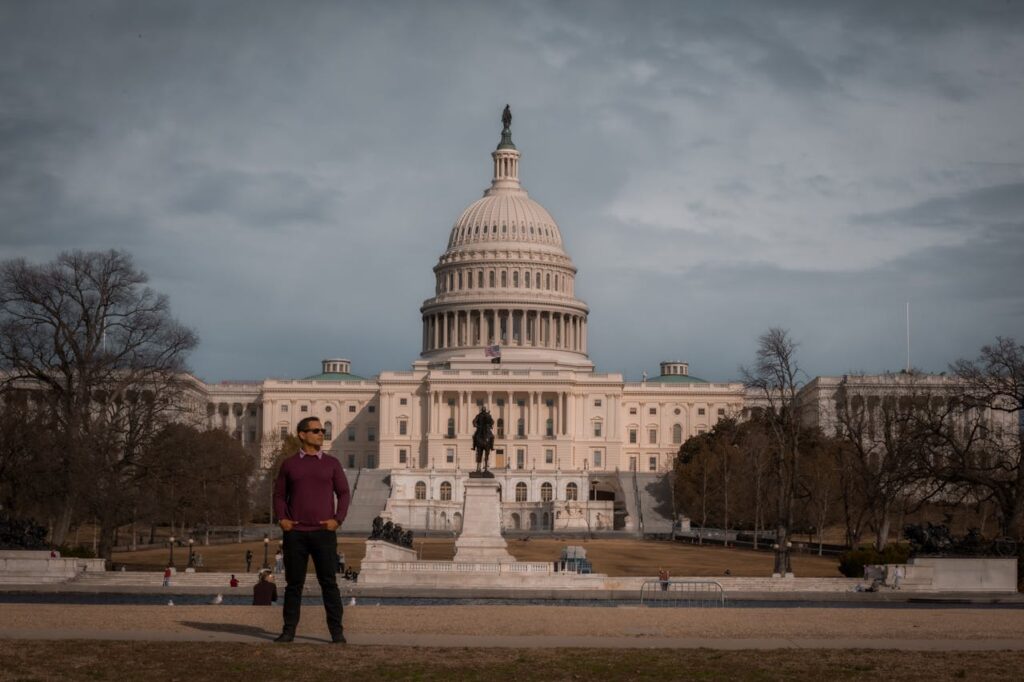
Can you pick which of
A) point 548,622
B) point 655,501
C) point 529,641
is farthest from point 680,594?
point 655,501

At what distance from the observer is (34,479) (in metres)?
64.9

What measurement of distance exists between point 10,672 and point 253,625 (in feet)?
22.4

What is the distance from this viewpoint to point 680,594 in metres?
A: 50.2

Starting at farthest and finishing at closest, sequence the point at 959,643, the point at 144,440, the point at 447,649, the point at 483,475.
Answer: the point at 144,440, the point at 483,475, the point at 959,643, the point at 447,649

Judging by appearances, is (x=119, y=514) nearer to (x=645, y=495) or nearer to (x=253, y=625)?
(x=253, y=625)

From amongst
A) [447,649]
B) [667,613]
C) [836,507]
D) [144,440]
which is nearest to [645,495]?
[836,507]

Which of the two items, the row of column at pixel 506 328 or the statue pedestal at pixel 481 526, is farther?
the row of column at pixel 506 328

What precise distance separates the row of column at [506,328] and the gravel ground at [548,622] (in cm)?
15337

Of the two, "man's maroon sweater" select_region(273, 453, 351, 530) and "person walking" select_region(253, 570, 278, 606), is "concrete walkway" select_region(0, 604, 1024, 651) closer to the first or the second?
"man's maroon sweater" select_region(273, 453, 351, 530)

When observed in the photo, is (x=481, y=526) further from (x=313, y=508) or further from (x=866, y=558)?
(x=313, y=508)

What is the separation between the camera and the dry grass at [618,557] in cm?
7062

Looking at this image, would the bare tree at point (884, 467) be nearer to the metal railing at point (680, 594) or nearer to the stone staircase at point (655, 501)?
the metal railing at point (680, 594)

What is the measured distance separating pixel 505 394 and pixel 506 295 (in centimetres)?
1710

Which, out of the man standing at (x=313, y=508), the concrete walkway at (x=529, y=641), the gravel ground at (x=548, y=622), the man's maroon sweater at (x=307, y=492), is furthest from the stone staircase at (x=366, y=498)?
the man's maroon sweater at (x=307, y=492)
